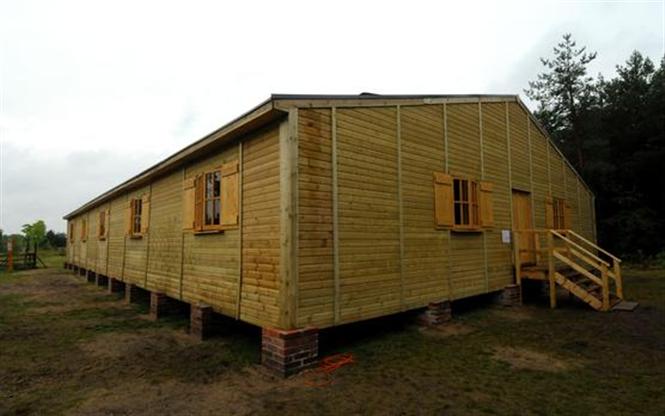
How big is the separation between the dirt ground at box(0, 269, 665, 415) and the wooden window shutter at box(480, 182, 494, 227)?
204cm

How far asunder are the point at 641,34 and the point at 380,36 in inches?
878

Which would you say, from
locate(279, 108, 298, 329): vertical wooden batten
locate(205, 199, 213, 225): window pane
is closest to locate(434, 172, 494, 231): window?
locate(279, 108, 298, 329): vertical wooden batten

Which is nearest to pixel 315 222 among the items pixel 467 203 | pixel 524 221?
pixel 467 203

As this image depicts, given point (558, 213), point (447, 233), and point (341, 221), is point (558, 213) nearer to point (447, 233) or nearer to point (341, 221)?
point (447, 233)

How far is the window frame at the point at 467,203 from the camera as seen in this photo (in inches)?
321

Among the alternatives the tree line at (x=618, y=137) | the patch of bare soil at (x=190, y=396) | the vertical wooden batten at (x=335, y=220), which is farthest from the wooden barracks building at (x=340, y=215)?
the tree line at (x=618, y=137)

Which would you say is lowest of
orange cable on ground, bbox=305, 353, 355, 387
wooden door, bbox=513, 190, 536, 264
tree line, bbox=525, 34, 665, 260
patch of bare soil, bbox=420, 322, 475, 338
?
orange cable on ground, bbox=305, 353, 355, 387

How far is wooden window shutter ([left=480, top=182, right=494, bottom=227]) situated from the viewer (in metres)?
8.70

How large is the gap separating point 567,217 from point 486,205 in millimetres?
5887

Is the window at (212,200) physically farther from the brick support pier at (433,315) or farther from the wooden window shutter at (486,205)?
the wooden window shutter at (486,205)

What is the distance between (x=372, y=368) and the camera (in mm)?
5035

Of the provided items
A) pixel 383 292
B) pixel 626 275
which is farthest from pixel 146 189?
pixel 626 275

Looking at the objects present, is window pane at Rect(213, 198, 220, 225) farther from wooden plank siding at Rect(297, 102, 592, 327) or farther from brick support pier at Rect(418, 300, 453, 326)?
brick support pier at Rect(418, 300, 453, 326)

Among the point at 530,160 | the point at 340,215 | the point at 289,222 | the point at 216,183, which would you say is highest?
the point at 530,160
